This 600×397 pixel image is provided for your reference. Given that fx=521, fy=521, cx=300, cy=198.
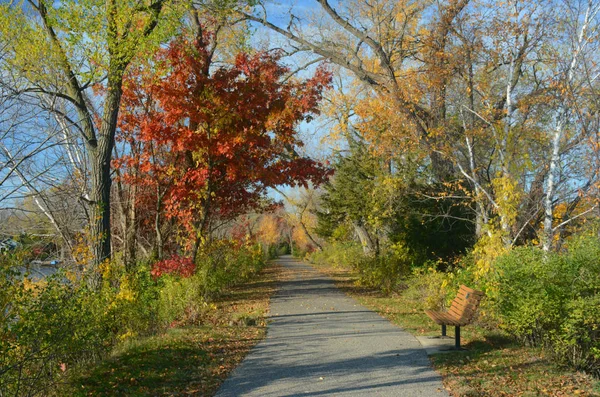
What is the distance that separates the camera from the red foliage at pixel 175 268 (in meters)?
12.7

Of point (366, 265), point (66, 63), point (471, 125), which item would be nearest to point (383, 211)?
point (366, 265)

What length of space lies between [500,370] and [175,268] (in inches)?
325

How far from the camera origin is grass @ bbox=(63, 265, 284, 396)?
600 centimetres

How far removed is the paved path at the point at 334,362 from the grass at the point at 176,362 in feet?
0.96

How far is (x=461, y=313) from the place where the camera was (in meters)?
8.21

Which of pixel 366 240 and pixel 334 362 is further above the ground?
pixel 366 240

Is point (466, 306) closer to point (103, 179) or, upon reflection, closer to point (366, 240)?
point (103, 179)

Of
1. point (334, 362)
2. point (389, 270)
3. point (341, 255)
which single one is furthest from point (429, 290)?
point (341, 255)

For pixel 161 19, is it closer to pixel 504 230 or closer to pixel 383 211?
pixel 504 230

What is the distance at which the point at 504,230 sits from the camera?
9953 mm

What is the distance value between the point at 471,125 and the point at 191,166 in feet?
24.3

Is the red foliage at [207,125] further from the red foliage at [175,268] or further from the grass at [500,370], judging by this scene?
the grass at [500,370]

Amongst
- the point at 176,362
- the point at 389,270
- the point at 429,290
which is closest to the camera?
the point at 176,362

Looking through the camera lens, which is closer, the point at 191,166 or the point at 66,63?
the point at 66,63
